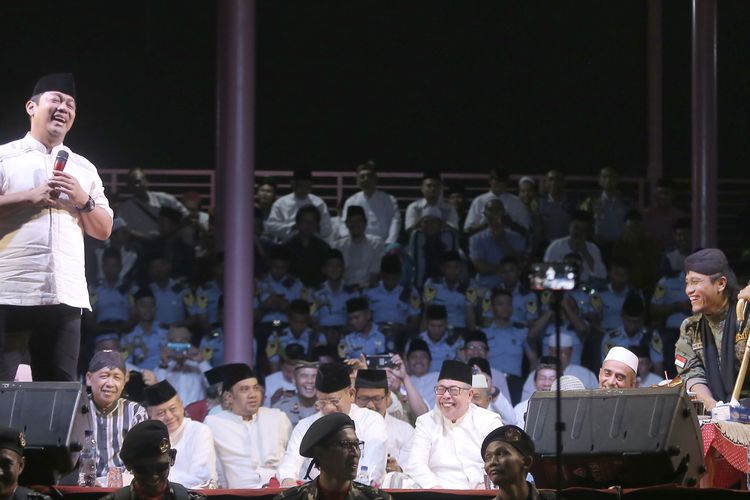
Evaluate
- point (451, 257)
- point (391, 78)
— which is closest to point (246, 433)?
point (451, 257)

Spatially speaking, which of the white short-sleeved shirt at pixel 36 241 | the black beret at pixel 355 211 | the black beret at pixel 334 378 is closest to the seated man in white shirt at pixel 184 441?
the black beret at pixel 334 378

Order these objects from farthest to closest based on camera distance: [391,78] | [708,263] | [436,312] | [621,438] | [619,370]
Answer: [391,78] → [436,312] → [619,370] → [708,263] → [621,438]

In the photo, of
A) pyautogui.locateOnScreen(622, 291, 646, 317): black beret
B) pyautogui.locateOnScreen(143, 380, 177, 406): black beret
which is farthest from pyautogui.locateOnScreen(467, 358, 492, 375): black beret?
pyautogui.locateOnScreen(143, 380, 177, 406): black beret

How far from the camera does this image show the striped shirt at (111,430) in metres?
7.85

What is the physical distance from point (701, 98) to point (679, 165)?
17.5 feet

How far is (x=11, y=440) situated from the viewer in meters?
5.21

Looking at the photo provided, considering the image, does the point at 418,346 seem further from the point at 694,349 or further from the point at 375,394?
the point at 694,349

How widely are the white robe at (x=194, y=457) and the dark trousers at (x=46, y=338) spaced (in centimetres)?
286

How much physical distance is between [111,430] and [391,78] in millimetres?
10364

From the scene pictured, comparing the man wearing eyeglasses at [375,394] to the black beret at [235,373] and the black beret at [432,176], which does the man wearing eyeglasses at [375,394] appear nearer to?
the black beret at [235,373]

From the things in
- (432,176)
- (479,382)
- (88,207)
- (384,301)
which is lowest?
(479,382)

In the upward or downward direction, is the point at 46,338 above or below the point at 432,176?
below

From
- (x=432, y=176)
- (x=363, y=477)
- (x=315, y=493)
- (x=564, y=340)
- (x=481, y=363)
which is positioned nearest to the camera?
(x=315, y=493)

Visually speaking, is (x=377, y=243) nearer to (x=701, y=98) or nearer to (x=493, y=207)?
(x=493, y=207)
